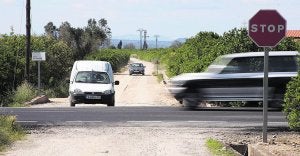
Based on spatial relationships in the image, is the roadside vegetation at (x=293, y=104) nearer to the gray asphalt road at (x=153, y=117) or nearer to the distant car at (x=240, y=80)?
the gray asphalt road at (x=153, y=117)

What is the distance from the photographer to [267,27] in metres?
10.0

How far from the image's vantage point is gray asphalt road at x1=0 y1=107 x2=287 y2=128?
571 inches

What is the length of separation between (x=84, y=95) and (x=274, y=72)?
8.04 metres

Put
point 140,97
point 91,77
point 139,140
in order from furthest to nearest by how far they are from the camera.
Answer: point 140,97
point 91,77
point 139,140

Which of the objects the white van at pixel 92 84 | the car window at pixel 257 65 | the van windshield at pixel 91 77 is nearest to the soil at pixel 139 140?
the car window at pixel 257 65

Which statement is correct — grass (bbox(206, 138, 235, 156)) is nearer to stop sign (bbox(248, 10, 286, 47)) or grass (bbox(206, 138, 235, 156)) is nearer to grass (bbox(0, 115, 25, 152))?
stop sign (bbox(248, 10, 286, 47))

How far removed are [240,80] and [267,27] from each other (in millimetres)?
7070

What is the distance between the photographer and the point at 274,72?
669 inches

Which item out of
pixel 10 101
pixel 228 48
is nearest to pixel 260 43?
pixel 228 48

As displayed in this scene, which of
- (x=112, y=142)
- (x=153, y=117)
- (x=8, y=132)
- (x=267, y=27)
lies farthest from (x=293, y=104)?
(x=153, y=117)

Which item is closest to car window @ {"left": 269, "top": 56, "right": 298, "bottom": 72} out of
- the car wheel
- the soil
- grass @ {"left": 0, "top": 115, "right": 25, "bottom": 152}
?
the car wheel

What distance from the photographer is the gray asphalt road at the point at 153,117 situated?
14.5 metres

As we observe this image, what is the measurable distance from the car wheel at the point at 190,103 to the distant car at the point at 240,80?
122 millimetres

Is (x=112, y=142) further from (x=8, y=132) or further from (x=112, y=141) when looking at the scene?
(x=8, y=132)
